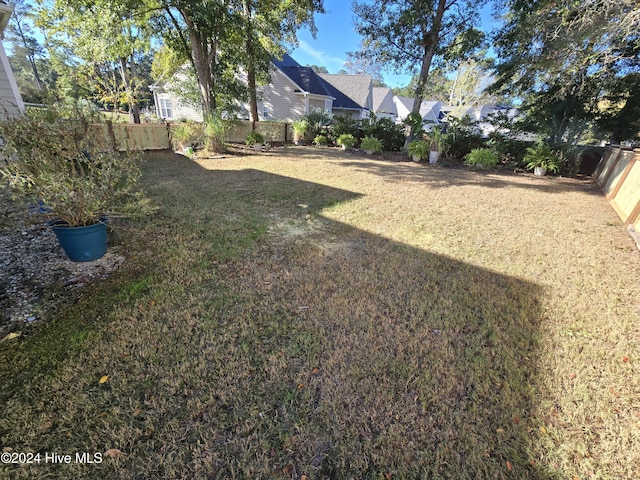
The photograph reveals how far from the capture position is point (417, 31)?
11438 mm

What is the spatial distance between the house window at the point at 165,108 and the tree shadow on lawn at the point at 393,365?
24.0 meters

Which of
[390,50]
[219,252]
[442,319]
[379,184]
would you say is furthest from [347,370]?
[390,50]

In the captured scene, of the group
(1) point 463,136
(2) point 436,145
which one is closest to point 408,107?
(1) point 463,136

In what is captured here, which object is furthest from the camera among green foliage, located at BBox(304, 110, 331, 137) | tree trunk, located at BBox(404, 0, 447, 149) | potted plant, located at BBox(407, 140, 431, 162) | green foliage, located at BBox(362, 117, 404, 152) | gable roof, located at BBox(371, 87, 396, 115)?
gable roof, located at BBox(371, 87, 396, 115)

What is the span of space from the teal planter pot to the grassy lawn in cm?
36

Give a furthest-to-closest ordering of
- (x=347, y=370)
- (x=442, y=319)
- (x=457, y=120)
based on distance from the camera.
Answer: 1. (x=457, y=120)
2. (x=442, y=319)
3. (x=347, y=370)

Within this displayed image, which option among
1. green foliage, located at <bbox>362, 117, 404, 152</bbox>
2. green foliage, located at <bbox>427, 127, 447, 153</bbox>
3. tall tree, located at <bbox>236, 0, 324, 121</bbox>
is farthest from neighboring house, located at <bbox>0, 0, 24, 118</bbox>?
green foliage, located at <bbox>427, 127, 447, 153</bbox>

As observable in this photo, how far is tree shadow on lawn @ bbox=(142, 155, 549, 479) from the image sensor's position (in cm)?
141

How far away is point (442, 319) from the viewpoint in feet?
7.89

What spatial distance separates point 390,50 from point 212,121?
853 cm

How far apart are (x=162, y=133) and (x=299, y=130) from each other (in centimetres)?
659

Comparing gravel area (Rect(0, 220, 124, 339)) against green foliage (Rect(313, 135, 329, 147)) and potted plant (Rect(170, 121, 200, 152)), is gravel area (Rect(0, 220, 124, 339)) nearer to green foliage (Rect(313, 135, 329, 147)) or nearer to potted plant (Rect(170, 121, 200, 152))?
potted plant (Rect(170, 121, 200, 152))

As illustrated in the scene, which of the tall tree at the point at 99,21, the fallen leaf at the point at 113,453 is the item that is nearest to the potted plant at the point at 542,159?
the fallen leaf at the point at 113,453

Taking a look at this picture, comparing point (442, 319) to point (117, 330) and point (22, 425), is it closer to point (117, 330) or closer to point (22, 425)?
point (117, 330)
